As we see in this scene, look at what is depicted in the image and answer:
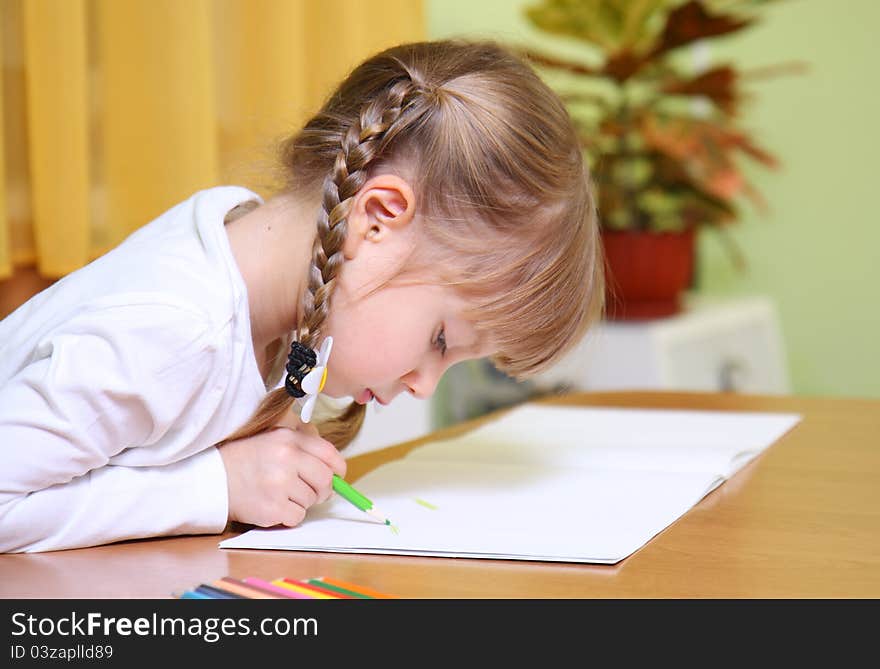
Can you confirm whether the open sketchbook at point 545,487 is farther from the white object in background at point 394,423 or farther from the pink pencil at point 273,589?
the white object in background at point 394,423

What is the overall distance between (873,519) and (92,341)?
1.68 feet

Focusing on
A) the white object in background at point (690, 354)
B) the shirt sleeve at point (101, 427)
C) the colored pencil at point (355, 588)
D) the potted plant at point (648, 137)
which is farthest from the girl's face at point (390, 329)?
the potted plant at point (648, 137)

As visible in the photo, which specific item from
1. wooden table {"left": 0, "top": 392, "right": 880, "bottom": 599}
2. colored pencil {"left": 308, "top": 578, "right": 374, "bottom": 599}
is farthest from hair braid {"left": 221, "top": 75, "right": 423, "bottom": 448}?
colored pencil {"left": 308, "top": 578, "right": 374, "bottom": 599}

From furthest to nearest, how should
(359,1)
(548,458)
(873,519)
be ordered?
(359,1), (548,458), (873,519)

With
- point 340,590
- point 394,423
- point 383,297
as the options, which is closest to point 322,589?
point 340,590

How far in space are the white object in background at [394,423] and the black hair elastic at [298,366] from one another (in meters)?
0.89

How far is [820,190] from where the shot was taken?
2.63 meters

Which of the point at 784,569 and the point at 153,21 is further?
the point at 153,21

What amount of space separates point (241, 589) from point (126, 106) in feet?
2.98

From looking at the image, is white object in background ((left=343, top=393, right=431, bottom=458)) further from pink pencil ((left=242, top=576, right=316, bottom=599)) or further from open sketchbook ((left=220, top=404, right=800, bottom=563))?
pink pencil ((left=242, top=576, right=316, bottom=599))

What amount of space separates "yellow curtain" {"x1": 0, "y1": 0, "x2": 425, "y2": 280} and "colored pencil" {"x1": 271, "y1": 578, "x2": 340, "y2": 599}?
50 centimetres
